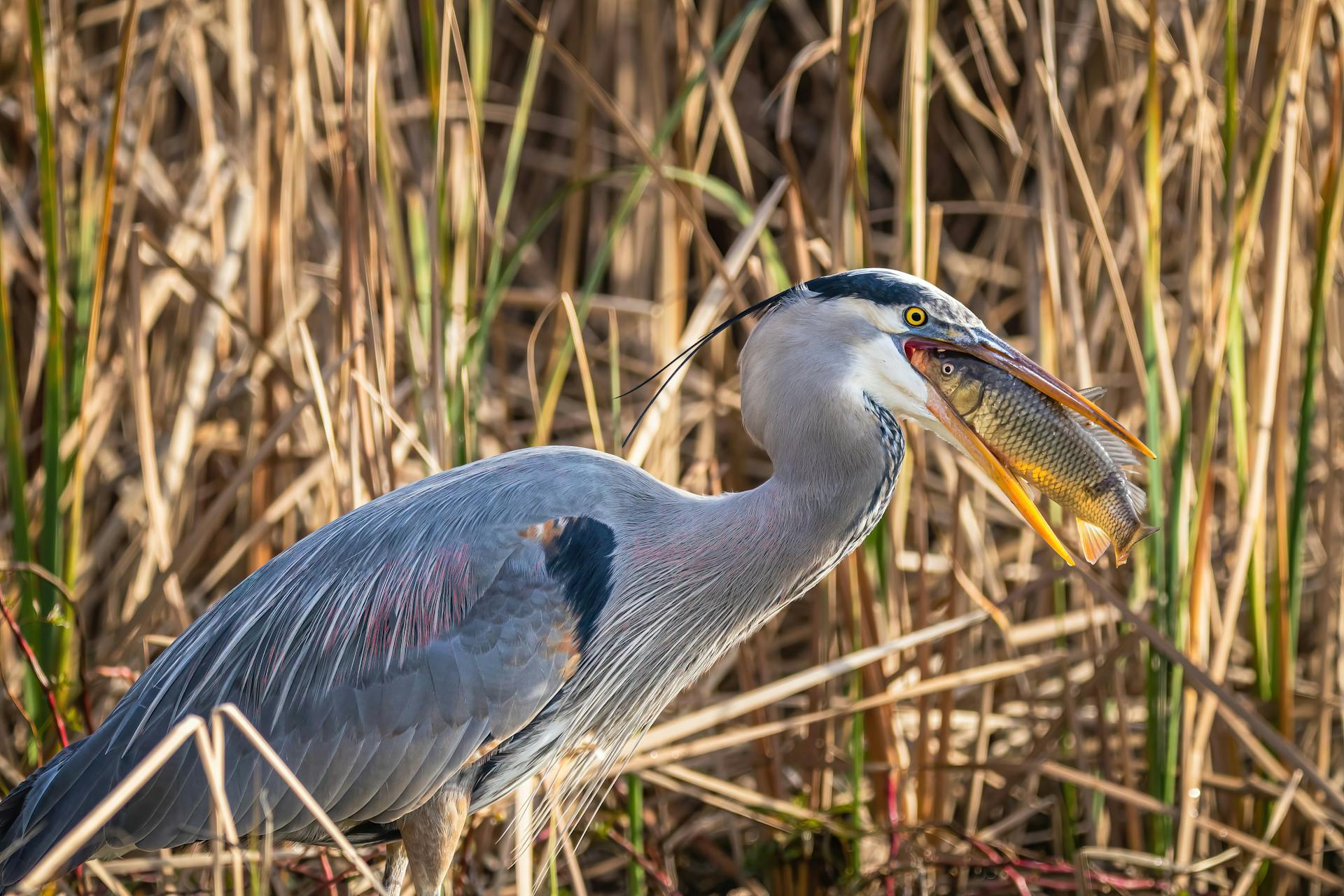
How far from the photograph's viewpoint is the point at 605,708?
255cm

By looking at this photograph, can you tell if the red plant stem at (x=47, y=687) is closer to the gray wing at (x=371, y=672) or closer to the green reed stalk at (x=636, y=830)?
the gray wing at (x=371, y=672)

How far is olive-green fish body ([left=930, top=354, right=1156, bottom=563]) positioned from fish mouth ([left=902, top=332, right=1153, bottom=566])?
14 millimetres

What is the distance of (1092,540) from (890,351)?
1.49 feet

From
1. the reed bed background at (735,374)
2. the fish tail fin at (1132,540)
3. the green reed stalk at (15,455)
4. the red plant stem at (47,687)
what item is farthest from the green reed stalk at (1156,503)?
the green reed stalk at (15,455)

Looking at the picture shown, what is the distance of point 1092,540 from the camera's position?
2189 mm

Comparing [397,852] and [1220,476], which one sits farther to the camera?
[1220,476]

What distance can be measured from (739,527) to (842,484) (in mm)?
240

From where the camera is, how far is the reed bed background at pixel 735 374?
280cm

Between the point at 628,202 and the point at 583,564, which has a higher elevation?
the point at 628,202

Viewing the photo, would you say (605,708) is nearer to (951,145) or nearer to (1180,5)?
(1180,5)

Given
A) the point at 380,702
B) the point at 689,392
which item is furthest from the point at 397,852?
the point at 689,392

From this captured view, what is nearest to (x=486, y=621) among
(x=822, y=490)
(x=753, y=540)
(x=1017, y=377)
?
(x=753, y=540)

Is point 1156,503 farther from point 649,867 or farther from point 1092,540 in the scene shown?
point 649,867

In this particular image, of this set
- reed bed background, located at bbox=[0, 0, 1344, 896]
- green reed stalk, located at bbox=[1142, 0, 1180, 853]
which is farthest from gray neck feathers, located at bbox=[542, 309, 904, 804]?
green reed stalk, located at bbox=[1142, 0, 1180, 853]
